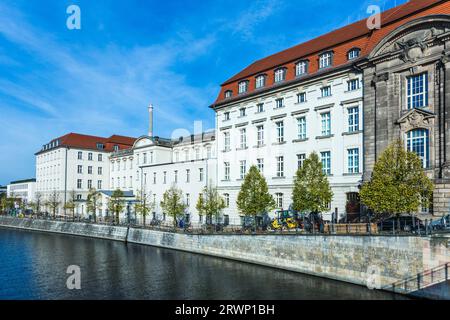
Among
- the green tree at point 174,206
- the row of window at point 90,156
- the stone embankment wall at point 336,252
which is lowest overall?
the stone embankment wall at point 336,252

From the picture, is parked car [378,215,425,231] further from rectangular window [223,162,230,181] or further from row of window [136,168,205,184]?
row of window [136,168,205,184]

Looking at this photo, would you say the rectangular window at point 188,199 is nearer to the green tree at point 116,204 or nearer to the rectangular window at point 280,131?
the green tree at point 116,204

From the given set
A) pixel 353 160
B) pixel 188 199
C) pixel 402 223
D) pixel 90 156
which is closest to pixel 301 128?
pixel 353 160

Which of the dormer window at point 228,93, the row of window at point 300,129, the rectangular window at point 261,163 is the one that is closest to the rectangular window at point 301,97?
the row of window at point 300,129

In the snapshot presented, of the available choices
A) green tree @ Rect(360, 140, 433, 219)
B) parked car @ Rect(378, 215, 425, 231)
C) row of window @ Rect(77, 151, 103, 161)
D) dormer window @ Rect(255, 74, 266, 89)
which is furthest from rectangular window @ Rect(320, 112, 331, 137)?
row of window @ Rect(77, 151, 103, 161)

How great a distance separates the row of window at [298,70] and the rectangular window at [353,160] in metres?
7.71

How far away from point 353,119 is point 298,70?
7.50 m

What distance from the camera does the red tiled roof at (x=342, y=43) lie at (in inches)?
1093

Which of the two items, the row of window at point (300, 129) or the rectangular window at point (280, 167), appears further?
the rectangular window at point (280, 167)

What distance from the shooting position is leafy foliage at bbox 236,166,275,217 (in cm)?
3183

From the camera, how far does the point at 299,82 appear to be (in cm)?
3434

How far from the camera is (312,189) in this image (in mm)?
27797
